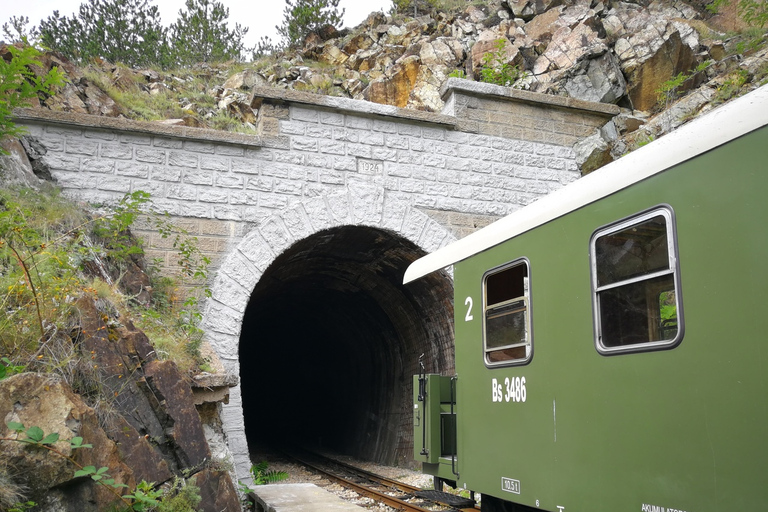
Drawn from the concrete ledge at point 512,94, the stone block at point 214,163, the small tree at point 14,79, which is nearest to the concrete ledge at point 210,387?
the small tree at point 14,79

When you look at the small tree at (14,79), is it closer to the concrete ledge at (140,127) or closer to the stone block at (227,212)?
the concrete ledge at (140,127)

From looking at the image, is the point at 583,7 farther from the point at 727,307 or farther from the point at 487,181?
the point at 727,307

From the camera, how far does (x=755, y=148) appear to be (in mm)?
3475

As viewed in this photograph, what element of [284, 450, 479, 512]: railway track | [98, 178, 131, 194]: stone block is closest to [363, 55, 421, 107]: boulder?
[284, 450, 479, 512]: railway track

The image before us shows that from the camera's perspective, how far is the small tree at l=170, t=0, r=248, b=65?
27219 mm

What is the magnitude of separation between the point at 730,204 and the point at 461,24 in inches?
823

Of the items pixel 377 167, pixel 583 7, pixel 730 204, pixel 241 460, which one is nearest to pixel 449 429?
pixel 241 460

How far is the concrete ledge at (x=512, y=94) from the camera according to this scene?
482 inches

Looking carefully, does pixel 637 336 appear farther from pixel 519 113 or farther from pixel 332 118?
pixel 519 113

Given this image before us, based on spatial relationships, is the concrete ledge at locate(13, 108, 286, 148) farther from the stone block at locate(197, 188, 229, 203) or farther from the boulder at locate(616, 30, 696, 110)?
the boulder at locate(616, 30, 696, 110)

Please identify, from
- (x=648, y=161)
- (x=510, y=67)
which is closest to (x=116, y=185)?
(x=648, y=161)

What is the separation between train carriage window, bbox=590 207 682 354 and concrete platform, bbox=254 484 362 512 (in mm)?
3580

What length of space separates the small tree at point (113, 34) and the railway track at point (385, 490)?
17924 mm

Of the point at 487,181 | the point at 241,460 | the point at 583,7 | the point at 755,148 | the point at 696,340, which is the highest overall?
the point at 583,7
